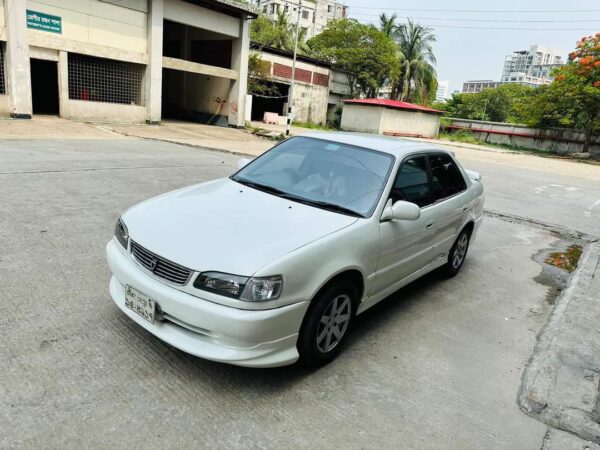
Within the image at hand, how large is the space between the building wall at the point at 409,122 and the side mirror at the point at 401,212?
32.8 meters

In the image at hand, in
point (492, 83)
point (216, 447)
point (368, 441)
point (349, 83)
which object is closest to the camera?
point (216, 447)

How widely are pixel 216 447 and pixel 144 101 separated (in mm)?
21531

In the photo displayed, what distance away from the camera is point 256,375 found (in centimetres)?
312

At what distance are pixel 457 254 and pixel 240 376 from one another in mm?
3274

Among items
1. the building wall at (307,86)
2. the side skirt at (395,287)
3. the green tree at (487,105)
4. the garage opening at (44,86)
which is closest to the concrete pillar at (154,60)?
the garage opening at (44,86)

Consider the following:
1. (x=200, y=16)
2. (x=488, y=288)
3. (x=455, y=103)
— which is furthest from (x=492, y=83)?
(x=488, y=288)

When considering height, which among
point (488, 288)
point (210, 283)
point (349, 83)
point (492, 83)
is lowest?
point (488, 288)

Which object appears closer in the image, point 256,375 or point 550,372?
point 256,375

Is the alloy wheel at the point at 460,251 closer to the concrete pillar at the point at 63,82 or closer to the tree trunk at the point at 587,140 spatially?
the concrete pillar at the point at 63,82

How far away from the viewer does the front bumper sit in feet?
8.81

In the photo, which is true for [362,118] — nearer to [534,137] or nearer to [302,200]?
[534,137]

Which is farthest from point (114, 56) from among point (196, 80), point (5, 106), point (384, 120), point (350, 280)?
Result: point (384, 120)

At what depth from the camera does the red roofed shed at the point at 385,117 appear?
1383 inches

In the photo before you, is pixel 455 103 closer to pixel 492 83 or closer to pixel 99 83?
pixel 99 83
